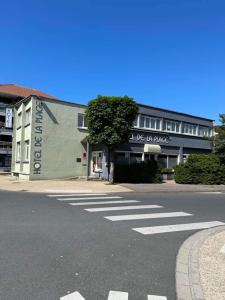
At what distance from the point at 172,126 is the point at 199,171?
9568mm

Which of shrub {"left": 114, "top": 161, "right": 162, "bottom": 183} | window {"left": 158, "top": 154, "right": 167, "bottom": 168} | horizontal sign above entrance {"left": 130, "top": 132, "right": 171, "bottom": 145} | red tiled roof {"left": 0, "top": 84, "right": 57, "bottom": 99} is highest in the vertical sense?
red tiled roof {"left": 0, "top": 84, "right": 57, "bottom": 99}

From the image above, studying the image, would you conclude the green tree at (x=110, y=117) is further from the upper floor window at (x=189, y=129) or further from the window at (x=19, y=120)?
the upper floor window at (x=189, y=129)

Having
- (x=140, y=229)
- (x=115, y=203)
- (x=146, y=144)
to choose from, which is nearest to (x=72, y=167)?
(x=146, y=144)

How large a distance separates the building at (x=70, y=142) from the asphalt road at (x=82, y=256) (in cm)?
1623

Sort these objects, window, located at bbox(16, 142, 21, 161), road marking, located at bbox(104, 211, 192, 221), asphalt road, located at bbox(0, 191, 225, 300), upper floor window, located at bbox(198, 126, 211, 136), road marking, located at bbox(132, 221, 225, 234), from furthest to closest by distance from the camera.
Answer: upper floor window, located at bbox(198, 126, 211, 136)
window, located at bbox(16, 142, 21, 161)
road marking, located at bbox(104, 211, 192, 221)
road marking, located at bbox(132, 221, 225, 234)
asphalt road, located at bbox(0, 191, 225, 300)

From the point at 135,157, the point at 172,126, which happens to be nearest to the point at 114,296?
the point at 135,157

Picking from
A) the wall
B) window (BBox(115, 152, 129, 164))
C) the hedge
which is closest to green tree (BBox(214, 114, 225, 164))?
the hedge

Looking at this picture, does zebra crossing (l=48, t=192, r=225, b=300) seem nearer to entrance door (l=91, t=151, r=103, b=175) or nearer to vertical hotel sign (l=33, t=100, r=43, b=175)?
vertical hotel sign (l=33, t=100, r=43, b=175)

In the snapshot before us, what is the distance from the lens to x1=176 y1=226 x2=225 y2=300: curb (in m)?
4.65

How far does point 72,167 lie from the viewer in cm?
2864

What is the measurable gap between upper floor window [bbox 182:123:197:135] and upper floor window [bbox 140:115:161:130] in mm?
3919

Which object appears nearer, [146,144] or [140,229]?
[140,229]

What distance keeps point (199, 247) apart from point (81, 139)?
2269cm

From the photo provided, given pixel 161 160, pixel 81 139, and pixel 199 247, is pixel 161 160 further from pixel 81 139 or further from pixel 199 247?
pixel 199 247
